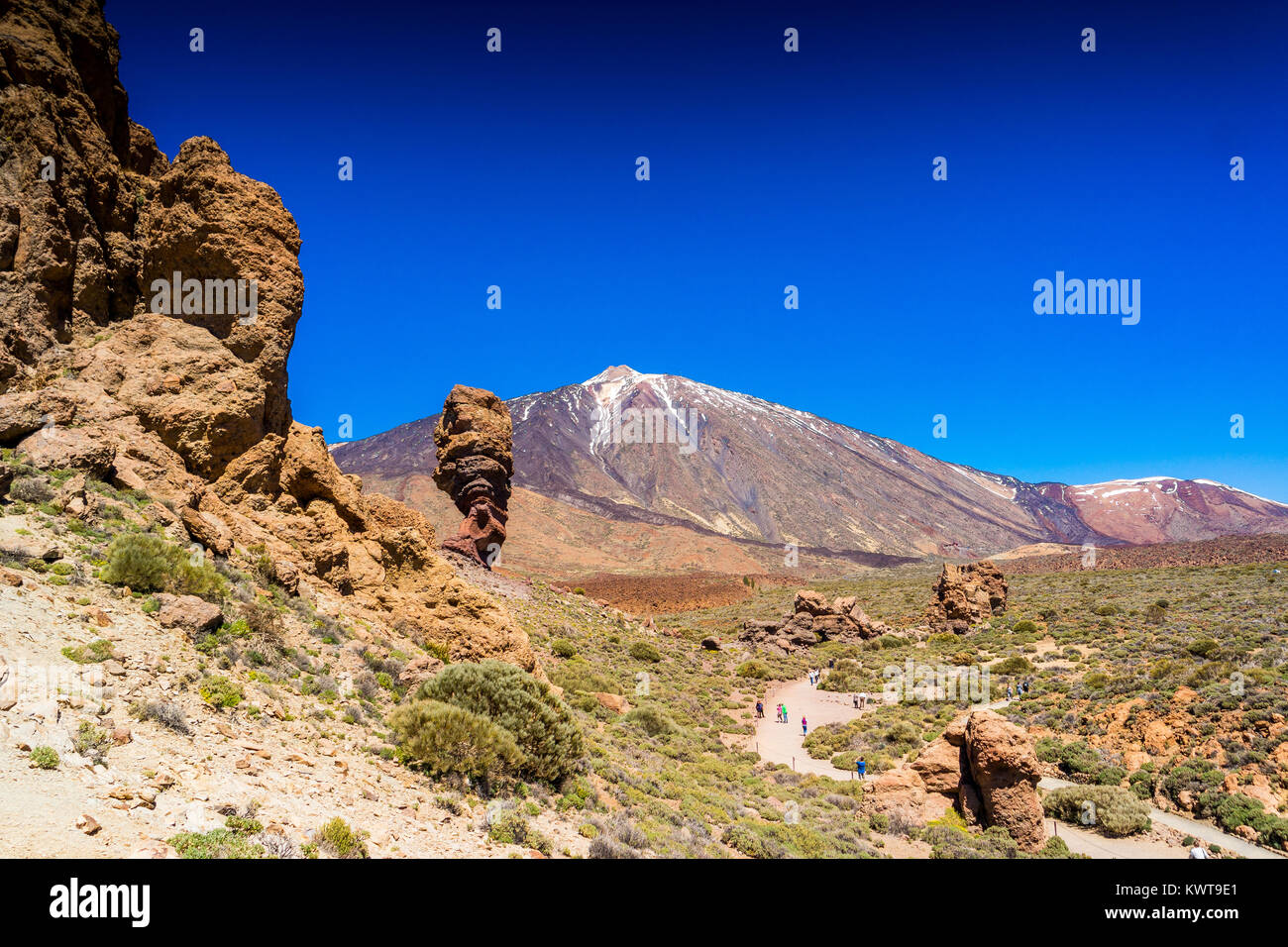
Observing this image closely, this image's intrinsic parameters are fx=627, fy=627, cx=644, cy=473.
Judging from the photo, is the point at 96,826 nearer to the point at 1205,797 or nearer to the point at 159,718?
the point at 159,718

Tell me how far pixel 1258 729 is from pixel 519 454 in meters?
174

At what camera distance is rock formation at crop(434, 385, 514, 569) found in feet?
111

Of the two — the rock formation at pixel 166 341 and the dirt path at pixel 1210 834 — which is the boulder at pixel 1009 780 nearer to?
the dirt path at pixel 1210 834

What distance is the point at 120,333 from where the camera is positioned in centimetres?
1003

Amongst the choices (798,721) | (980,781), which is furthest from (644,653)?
(980,781)

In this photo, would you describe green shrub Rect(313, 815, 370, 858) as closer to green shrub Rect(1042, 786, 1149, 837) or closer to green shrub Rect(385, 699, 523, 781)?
green shrub Rect(385, 699, 523, 781)

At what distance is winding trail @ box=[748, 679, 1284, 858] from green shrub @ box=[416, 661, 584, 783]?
1078 cm

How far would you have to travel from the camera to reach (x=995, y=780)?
42.7ft

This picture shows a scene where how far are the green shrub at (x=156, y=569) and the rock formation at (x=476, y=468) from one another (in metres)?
25.9

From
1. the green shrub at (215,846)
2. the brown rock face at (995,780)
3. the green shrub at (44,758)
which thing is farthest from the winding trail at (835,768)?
the green shrub at (44,758)

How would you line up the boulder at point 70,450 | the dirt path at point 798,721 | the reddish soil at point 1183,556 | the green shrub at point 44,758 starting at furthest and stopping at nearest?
the reddish soil at point 1183,556 < the dirt path at point 798,721 < the boulder at point 70,450 < the green shrub at point 44,758

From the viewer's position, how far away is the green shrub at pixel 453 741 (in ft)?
24.6

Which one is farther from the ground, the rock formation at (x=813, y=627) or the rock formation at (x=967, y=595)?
the rock formation at (x=967, y=595)

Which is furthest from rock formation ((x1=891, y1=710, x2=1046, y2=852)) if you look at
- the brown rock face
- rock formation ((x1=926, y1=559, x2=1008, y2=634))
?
rock formation ((x1=926, y1=559, x2=1008, y2=634))
